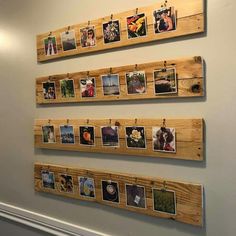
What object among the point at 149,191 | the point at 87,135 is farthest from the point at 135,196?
the point at 87,135

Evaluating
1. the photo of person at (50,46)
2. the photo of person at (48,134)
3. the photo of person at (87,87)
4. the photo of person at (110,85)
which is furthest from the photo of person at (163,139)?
the photo of person at (50,46)

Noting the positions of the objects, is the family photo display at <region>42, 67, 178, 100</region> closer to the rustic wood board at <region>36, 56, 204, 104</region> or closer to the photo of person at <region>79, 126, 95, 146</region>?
the rustic wood board at <region>36, 56, 204, 104</region>

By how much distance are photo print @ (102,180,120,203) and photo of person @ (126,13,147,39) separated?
27.6 inches

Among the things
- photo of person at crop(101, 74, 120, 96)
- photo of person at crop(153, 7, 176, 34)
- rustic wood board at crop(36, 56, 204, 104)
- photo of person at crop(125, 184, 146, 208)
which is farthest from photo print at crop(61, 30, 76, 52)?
photo of person at crop(125, 184, 146, 208)

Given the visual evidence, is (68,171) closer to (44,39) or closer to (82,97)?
(82,97)

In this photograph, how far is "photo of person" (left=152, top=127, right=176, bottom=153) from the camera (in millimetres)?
1276

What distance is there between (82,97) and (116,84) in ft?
0.74

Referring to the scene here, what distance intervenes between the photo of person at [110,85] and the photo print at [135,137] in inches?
7.5

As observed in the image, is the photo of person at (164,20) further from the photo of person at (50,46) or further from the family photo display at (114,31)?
the photo of person at (50,46)

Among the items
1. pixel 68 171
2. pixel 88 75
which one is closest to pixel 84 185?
pixel 68 171

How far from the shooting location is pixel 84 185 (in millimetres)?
1583

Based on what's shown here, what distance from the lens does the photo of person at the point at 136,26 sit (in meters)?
1.33

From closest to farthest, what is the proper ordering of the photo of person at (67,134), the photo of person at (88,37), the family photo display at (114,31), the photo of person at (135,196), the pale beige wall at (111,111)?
the pale beige wall at (111,111), the family photo display at (114,31), the photo of person at (135,196), the photo of person at (88,37), the photo of person at (67,134)

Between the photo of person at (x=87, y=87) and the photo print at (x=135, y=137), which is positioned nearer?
the photo print at (x=135, y=137)
